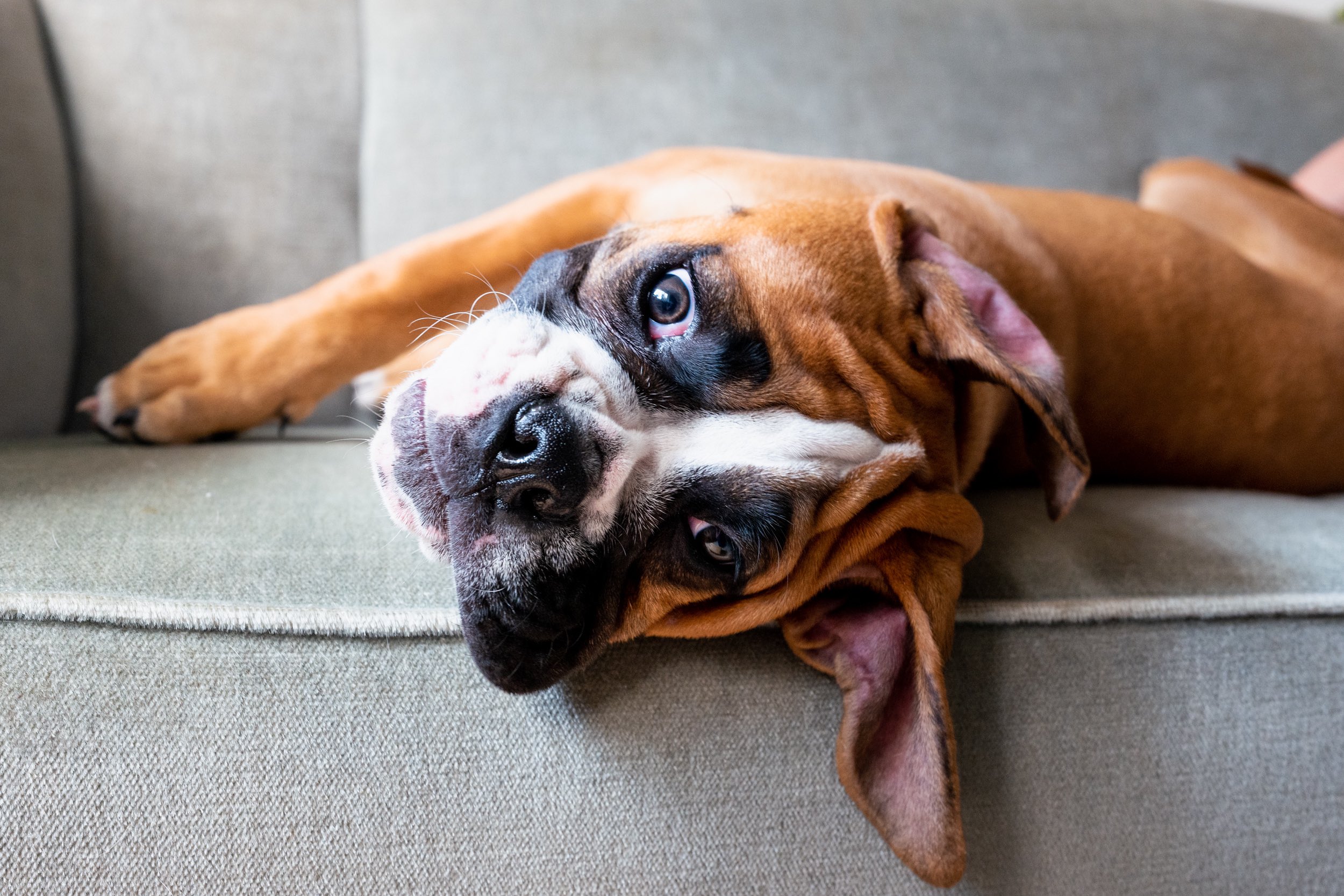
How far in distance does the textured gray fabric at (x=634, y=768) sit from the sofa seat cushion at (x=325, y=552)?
5 centimetres

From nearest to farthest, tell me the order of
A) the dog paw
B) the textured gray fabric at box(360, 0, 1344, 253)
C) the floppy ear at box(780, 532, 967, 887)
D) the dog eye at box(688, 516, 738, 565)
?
the floppy ear at box(780, 532, 967, 887) → the dog eye at box(688, 516, 738, 565) → the dog paw → the textured gray fabric at box(360, 0, 1344, 253)

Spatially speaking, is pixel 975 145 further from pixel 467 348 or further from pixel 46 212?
pixel 46 212

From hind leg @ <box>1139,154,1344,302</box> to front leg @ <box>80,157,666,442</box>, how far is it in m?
2.08

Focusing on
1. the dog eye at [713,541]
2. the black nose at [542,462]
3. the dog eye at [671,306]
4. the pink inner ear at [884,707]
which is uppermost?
the dog eye at [671,306]

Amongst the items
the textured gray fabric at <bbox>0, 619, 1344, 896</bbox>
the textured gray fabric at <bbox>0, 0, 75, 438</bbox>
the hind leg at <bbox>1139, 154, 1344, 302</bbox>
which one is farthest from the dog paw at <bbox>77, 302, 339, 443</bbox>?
the hind leg at <bbox>1139, 154, 1344, 302</bbox>

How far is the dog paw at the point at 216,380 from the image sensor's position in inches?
80.0

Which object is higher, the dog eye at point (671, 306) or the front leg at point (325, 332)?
the dog eye at point (671, 306)

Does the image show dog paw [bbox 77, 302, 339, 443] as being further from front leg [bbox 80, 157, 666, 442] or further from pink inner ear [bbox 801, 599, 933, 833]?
pink inner ear [bbox 801, 599, 933, 833]

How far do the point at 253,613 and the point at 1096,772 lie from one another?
4.79ft

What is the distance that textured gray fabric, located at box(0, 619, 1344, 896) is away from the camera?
3.90 ft

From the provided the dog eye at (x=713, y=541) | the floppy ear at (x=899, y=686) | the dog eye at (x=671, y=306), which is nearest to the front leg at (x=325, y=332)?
the dog eye at (x=671, y=306)

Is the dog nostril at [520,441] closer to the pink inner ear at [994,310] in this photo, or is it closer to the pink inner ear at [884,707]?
the pink inner ear at [884,707]

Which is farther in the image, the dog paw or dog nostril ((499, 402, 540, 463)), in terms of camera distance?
the dog paw

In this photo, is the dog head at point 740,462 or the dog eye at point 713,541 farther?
the dog eye at point 713,541
